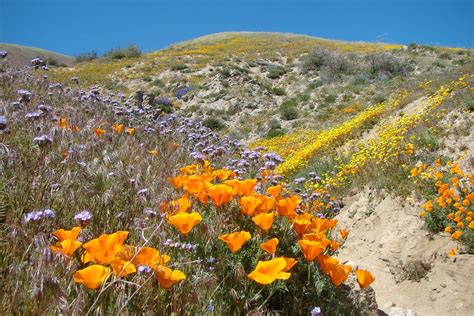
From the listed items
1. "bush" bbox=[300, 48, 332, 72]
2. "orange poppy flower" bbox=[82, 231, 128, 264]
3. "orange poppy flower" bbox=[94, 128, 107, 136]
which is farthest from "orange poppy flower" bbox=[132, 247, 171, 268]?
"bush" bbox=[300, 48, 332, 72]

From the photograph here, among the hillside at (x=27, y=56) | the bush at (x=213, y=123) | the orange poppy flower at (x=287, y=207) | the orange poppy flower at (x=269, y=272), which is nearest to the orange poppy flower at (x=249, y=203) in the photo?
the orange poppy flower at (x=287, y=207)

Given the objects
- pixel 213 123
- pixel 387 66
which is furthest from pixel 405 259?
pixel 387 66

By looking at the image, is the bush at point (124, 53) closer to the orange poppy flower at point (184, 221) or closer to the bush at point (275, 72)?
the bush at point (275, 72)

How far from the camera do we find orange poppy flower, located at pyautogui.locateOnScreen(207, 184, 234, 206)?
2244 millimetres

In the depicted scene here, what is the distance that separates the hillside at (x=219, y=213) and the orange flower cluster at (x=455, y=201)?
0.09 ft

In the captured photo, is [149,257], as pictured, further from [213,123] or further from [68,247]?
[213,123]

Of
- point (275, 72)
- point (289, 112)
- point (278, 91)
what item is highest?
point (275, 72)

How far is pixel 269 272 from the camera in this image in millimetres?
1745

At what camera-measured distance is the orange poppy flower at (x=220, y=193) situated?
2244mm

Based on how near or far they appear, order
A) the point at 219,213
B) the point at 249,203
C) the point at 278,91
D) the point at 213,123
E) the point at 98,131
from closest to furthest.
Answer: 1. the point at 249,203
2. the point at 219,213
3. the point at 98,131
4. the point at 213,123
5. the point at 278,91

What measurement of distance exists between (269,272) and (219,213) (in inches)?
30.3

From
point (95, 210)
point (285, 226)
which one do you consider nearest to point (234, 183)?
point (285, 226)

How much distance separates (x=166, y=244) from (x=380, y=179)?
5.88 m

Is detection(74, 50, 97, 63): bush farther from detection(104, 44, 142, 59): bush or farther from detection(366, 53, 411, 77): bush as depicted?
detection(366, 53, 411, 77): bush
